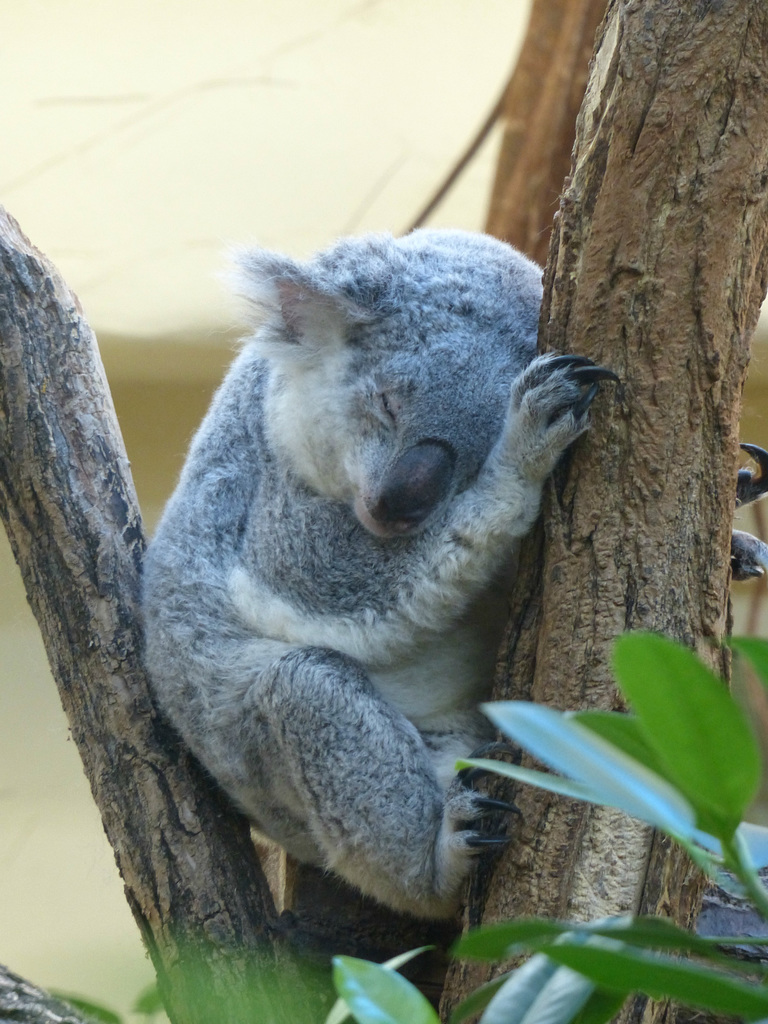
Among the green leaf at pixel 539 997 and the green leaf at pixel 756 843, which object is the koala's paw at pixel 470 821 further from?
the green leaf at pixel 539 997

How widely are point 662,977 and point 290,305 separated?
188 centimetres

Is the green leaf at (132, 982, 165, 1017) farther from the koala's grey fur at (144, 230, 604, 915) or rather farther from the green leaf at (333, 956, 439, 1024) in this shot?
the koala's grey fur at (144, 230, 604, 915)

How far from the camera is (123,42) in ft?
15.0

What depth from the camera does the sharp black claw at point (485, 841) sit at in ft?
5.74

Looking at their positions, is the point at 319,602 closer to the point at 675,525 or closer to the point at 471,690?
the point at 471,690

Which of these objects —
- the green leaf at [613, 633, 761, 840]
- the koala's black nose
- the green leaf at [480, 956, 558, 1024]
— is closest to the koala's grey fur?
the koala's black nose

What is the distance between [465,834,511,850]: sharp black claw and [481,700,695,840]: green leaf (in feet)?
3.60

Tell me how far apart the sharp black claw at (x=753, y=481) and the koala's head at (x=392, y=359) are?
19.6 inches

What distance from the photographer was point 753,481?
2145 millimetres

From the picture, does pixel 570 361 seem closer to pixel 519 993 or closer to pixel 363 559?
pixel 363 559

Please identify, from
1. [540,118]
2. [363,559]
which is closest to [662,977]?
[363,559]

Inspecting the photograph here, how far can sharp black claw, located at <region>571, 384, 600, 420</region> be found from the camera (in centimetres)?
169

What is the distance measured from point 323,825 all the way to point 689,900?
0.74 m

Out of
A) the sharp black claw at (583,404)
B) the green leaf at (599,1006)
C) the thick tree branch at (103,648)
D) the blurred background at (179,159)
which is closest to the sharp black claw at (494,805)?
the sharp black claw at (583,404)
